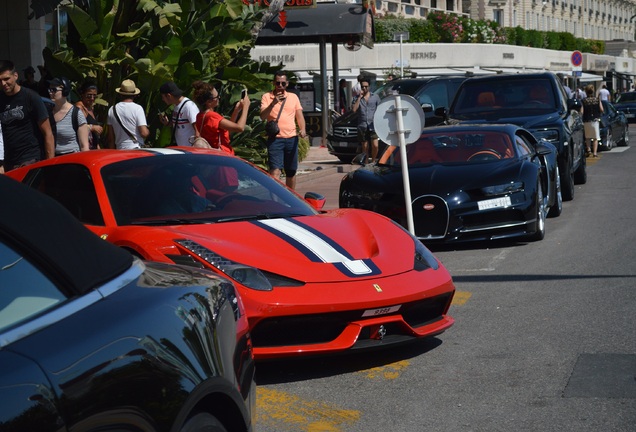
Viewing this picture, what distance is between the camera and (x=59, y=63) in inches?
634

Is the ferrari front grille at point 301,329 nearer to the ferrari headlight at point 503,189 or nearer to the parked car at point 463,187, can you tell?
the parked car at point 463,187

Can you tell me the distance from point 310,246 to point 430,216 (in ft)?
16.1

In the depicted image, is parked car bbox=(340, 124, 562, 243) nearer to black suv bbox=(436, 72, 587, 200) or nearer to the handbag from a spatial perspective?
the handbag

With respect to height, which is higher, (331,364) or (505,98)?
(505,98)

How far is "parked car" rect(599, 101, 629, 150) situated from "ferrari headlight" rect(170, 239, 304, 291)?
2380 centimetres

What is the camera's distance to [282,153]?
49.2 ft

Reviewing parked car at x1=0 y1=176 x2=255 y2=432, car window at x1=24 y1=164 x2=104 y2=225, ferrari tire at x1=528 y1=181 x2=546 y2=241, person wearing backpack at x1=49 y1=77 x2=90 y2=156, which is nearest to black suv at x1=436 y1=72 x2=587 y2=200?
ferrari tire at x1=528 y1=181 x2=546 y2=241

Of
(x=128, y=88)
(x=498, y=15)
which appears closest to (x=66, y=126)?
(x=128, y=88)

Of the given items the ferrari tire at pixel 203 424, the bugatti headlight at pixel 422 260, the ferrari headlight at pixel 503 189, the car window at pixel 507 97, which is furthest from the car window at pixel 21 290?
the car window at pixel 507 97

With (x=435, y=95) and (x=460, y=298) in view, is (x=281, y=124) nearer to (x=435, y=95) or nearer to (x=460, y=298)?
(x=460, y=298)

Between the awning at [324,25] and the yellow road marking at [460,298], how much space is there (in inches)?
762

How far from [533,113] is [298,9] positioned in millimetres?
11753

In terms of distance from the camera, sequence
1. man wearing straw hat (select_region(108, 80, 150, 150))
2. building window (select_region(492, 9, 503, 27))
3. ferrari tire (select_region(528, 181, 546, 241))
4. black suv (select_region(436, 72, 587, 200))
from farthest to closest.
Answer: building window (select_region(492, 9, 503, 27)) < black suv (select_region(436, 72, 587, 200)) < man wearing straw hat (select_region(108, 80, 150, 150)) < ferrari tire (select_region(528, 181, 546, 241))

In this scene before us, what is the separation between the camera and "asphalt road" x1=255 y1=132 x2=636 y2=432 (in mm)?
5727
